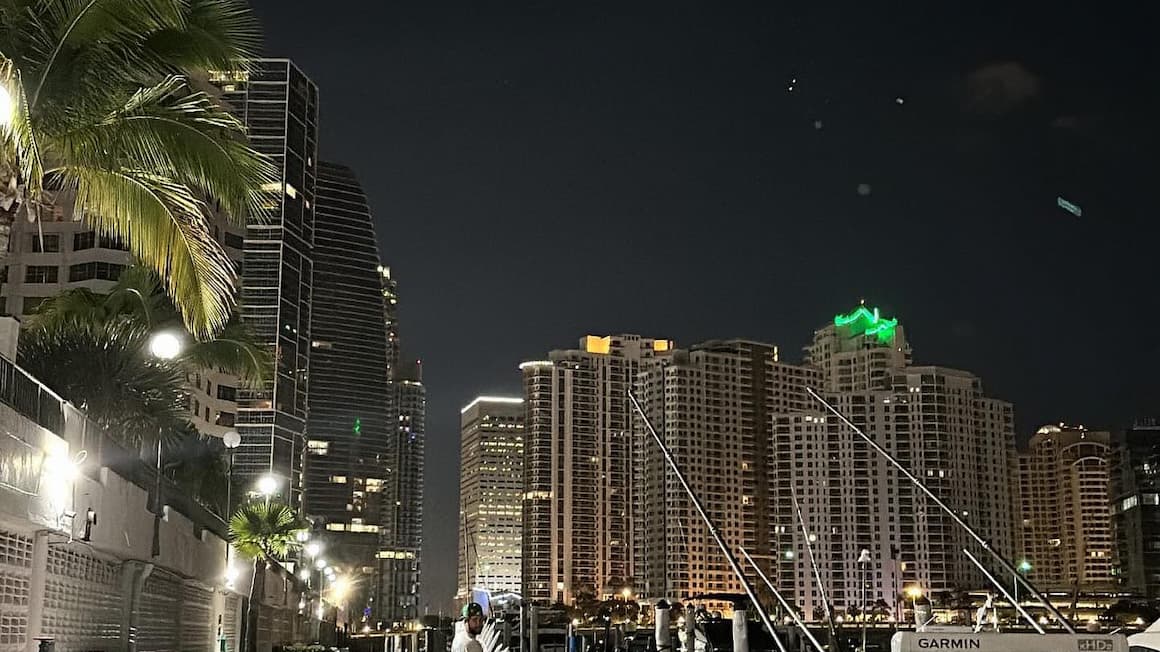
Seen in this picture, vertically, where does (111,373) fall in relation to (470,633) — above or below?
above

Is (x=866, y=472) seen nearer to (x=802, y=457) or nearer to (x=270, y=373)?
(x=802, y=457)

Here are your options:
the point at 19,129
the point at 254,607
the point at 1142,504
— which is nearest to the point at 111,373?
the point at 254,607

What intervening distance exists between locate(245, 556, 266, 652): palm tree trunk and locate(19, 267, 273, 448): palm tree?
479cm

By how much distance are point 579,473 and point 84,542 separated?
163m

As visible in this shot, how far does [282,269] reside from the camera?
123688mm

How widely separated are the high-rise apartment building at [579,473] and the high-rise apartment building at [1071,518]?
60.6 m

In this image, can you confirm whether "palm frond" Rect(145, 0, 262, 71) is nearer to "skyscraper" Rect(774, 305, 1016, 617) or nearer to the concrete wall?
the concrete wall

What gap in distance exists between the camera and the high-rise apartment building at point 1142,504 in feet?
473

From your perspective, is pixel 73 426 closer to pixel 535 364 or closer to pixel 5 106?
pixel 5 106

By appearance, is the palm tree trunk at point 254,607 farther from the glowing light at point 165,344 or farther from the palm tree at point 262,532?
the glowing light at point 165,344

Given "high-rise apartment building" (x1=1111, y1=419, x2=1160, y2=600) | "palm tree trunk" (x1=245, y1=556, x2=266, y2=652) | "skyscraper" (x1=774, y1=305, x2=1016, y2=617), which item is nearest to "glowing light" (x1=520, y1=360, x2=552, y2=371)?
"skyscraper" (x1=774, y1=305, x2=1016, y2=617)

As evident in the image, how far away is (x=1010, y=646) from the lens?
359 inches

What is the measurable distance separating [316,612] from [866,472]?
357 ft

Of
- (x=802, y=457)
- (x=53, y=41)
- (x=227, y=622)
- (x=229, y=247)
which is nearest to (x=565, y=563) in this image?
(x=802, y=457)
